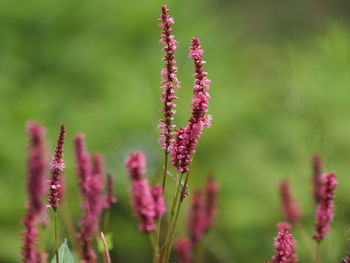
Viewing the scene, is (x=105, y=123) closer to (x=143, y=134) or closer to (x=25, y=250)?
(x=143, y=134)

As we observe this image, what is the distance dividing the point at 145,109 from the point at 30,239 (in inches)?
176

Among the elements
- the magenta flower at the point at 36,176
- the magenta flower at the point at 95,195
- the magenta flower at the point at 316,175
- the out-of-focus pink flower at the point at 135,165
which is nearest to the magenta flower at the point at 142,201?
the out-of-focus pink flower at the point at 135,165

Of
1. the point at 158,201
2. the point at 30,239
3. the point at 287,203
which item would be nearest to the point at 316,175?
the point at 287,203

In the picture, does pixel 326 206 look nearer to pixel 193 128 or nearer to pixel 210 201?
pixel 193 128

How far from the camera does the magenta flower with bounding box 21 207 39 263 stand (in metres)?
1.76

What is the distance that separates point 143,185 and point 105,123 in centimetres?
374

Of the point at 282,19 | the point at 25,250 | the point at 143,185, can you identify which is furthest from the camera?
the point at 282,19

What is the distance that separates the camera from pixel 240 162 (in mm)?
6309

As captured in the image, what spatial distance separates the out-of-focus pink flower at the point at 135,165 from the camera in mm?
1943

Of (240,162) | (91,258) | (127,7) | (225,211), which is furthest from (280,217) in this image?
(91,258)

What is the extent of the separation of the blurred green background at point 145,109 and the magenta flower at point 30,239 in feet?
8.03

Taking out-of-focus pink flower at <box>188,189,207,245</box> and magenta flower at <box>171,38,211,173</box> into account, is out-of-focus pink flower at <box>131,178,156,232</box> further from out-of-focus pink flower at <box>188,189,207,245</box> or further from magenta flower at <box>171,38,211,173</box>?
out-of-focus pink flower at <box>188,189,207,245</box>

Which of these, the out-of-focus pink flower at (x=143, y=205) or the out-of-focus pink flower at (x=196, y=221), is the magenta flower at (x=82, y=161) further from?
the out-of-focus pink flower at (x=196, y=221)

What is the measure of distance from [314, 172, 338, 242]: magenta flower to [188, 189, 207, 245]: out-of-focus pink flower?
2.10 feet
